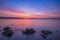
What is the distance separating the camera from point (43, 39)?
127cm

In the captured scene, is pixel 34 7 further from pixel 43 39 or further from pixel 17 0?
pixel 43 39

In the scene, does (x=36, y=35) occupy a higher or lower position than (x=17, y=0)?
lower

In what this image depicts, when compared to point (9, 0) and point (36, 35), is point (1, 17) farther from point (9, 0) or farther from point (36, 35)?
point (36, 35)

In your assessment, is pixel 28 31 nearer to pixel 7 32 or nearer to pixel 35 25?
pixel 35 25

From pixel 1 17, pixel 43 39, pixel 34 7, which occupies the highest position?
pixel 34 7

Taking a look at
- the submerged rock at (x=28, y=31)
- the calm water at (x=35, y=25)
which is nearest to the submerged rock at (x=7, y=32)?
the calm water at (x=35, y=25)

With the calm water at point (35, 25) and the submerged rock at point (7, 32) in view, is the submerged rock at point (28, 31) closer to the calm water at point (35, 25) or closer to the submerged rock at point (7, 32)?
the calm water at point (35, 25)

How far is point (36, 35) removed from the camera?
1.29m

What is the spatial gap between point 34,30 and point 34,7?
0.99 feet

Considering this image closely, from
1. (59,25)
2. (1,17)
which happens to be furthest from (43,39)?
(1,17)

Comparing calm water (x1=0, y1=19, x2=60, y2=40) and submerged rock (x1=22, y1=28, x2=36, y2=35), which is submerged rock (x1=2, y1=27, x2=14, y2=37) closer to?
calm water (x1=0, y1=19, x2=60, y2=40)

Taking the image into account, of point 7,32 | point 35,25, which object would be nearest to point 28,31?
point 35,25

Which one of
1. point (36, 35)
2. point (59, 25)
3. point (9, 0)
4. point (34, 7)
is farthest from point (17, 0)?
point (59, 25)

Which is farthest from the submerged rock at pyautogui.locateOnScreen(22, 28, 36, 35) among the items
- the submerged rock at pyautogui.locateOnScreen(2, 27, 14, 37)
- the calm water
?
the submerged rock at pyautogui.locateOnScreen(2, 27, 14, 37)
